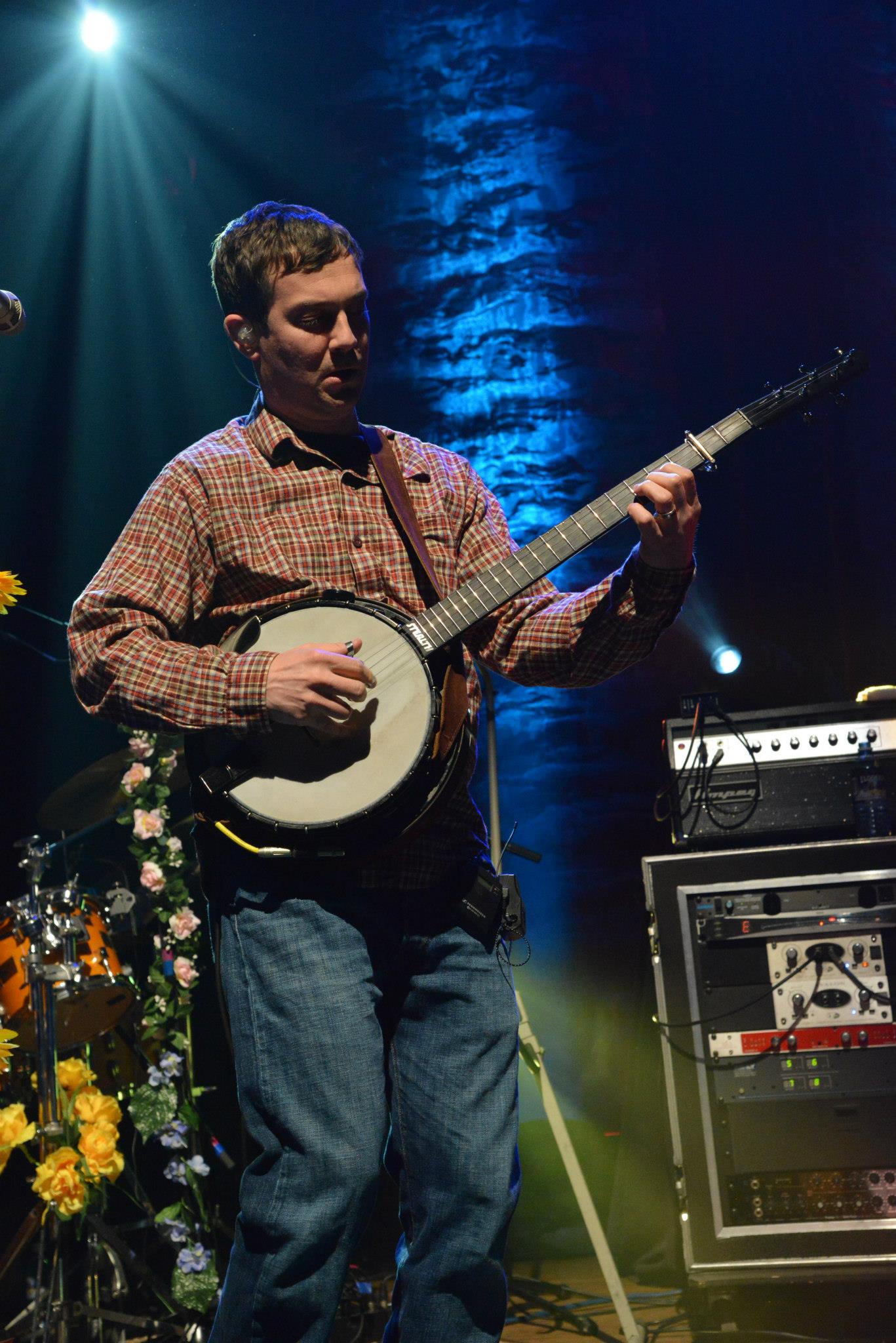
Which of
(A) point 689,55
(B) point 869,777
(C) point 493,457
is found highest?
(A) point 689,55

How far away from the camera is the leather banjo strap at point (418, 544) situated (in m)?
1.81

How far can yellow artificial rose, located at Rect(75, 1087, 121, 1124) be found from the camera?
323cm

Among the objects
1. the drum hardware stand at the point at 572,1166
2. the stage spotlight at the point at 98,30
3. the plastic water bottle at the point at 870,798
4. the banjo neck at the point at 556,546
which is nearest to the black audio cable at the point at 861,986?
the plastic water bottle at the point at 870,798

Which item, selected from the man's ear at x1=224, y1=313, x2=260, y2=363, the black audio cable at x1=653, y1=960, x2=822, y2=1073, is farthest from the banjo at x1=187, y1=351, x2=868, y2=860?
the black audio cable at x1=653, y1=960, x2=822, y2=1073

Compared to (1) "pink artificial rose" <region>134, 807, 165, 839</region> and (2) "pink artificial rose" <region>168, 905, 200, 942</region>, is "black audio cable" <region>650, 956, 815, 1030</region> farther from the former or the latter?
(1) "pink artificial rose" <region>134, 807, 165, 839</region>

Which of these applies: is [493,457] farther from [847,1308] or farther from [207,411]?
[847,1308]

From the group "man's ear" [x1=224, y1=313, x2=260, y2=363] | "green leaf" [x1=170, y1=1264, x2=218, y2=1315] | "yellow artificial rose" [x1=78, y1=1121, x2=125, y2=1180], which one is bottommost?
"green leaf" [x1=170, y1=1264, x2=218, y2=1315]

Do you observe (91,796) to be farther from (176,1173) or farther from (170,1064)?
(176,1173)

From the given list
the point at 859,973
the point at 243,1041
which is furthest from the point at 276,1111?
the point at 859,973

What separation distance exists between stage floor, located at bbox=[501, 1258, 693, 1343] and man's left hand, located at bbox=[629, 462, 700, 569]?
2.20 metres

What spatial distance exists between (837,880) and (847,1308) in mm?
1097

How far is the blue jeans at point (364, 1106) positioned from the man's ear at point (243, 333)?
1.03 meters

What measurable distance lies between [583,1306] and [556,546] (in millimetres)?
2373

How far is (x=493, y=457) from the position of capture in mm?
4215
